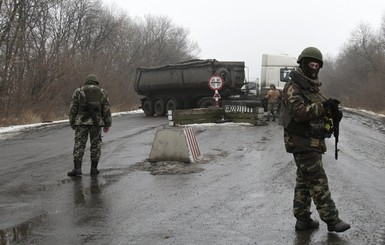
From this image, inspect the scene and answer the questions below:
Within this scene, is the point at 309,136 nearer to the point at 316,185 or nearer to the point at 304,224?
the point at 316,185

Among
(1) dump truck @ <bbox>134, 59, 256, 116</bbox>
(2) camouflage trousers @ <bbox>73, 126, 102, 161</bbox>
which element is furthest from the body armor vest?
(1) dump truck @ <bbox>134, 59, 256, 116</bbox>

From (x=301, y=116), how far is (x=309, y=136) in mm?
267

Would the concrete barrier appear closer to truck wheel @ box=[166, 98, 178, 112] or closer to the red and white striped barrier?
the red and white striped barrier

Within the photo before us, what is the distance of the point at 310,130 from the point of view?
5008mm

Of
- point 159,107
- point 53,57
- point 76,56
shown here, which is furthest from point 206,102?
point 76,56

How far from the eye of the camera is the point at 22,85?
80.6ft

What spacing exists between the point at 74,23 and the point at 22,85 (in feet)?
84.9

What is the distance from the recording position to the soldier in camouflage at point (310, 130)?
4.91m

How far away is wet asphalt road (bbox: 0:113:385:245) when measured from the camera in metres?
5.06

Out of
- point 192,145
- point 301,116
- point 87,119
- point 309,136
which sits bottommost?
point 192,145

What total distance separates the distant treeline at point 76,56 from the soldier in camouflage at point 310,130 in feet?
60.4

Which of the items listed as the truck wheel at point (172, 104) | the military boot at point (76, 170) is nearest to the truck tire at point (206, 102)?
the truck wheel at point (172, 104)

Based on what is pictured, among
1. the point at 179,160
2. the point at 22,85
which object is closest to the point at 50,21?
the point at 22,85

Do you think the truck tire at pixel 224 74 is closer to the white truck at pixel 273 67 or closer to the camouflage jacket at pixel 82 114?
the white truck at pixel 273 67
